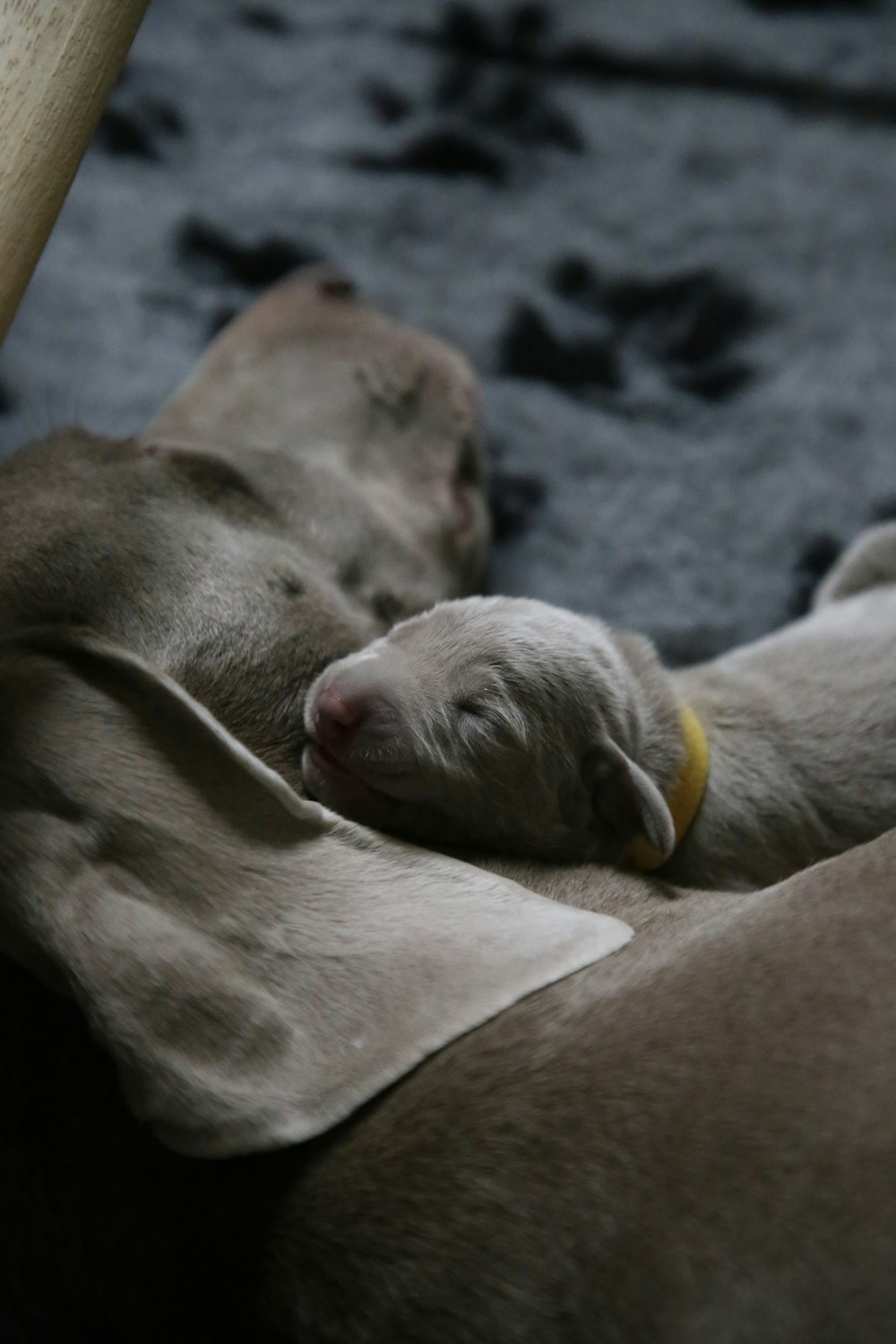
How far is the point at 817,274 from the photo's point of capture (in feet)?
9.88

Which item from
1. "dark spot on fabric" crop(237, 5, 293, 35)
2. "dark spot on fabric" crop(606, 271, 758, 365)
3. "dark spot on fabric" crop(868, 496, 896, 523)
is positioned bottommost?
"dark spot on fabric" crop(868, 496, 896, 523)

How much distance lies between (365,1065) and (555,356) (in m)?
1.95

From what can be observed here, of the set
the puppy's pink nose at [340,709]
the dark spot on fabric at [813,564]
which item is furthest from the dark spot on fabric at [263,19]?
the puppy's pink nose at [340,709]

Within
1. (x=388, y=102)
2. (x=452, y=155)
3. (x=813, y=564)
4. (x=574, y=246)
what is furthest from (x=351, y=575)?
(x=388, y=102)

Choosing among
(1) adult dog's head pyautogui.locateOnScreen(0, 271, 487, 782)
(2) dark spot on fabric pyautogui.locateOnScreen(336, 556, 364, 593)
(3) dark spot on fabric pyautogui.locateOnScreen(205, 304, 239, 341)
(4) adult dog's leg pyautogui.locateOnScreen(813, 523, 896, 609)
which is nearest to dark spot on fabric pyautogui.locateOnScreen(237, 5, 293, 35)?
(3) dark spot on fabric pyautogui.locateOnScreen(205, 304, 239, 341)

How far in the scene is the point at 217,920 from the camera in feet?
3.88

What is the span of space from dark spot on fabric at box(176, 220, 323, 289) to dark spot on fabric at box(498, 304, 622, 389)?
0.48 meters

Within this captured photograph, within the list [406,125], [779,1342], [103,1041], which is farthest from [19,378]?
[779,1342]

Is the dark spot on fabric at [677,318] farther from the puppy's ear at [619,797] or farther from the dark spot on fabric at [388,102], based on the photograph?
the puppy's ear at [619,797]

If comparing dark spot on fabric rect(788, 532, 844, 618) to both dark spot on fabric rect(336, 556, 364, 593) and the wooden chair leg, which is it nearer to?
dark spot on fabric rect(336, 556, 364, 593)

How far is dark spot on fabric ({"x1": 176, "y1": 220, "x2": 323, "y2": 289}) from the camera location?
2918mm

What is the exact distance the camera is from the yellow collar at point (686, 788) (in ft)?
5.28

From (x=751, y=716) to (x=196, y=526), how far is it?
0.78 m

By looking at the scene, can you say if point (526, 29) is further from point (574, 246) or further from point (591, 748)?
point (591, 748)
